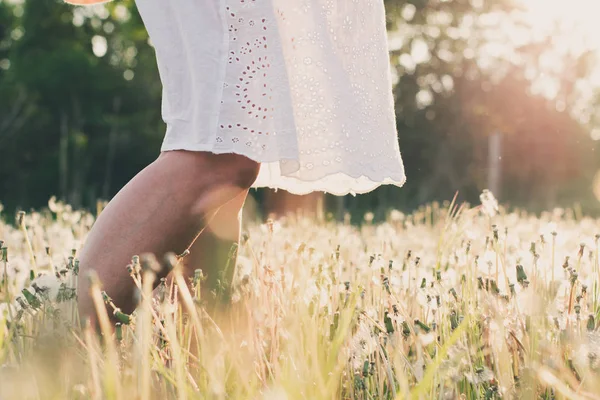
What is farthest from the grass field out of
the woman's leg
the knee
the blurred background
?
the blurred background

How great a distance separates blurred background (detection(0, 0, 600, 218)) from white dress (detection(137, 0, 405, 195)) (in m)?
15.5

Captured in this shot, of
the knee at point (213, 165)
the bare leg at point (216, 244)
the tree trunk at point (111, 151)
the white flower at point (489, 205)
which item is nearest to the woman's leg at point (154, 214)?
the knee at point (213, 165)

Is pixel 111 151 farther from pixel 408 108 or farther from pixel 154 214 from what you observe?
pixel 154 214

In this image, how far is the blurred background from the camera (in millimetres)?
20219

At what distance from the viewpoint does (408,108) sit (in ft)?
72.8

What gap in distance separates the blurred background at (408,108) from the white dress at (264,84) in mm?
15524

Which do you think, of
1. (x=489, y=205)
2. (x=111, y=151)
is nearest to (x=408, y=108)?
(x=111, y=151)

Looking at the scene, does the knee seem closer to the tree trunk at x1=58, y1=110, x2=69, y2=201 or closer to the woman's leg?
the woman's leg

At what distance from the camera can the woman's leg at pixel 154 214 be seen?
177 cm

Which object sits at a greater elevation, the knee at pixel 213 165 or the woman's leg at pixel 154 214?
the knee at pixel 213 165

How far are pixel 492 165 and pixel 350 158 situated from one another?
72.6ft

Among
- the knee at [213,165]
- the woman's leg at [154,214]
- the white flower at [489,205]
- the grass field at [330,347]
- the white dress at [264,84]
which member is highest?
the white dress at [264,84]

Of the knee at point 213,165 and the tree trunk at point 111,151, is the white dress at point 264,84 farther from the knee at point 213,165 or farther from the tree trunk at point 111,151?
the tree trunk at point 111,151

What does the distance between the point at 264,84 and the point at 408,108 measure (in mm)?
20938
